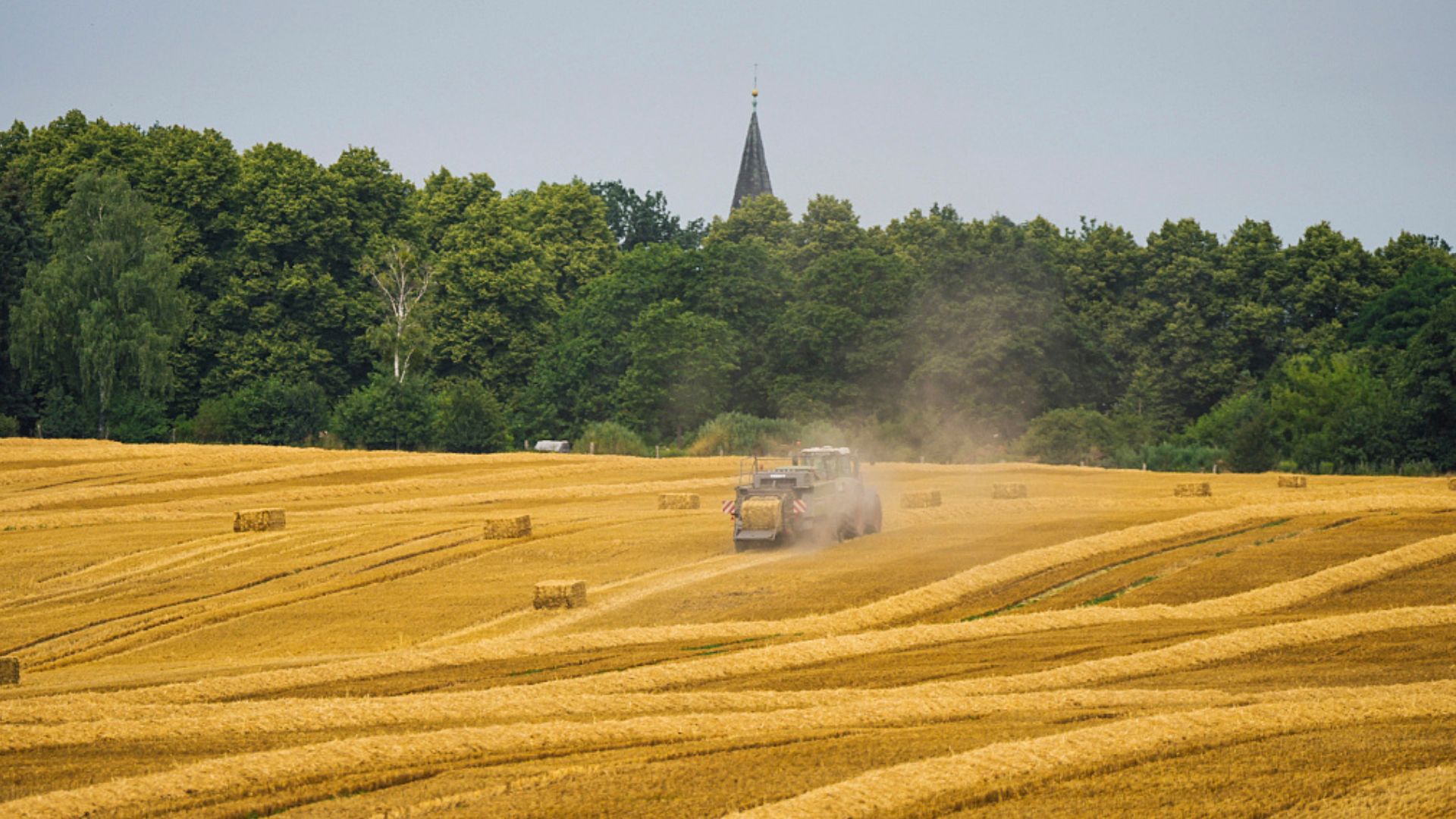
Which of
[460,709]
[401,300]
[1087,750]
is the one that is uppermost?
[401,300]

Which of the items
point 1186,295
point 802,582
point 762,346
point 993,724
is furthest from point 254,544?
point 1186,295

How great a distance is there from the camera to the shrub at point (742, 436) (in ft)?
281

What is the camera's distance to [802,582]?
3167 cm

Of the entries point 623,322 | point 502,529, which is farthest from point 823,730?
point 623,322

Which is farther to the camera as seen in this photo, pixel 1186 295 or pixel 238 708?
pixel 1186 295

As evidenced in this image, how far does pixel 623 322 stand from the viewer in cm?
11512

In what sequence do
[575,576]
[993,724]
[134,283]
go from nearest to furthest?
[993,724] → [575,576] → [134,283]

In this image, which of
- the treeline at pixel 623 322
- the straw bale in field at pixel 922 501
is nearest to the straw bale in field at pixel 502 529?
the straw bale in field at pixel 922 501

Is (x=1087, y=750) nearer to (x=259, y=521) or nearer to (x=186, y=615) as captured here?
(x=186, y=615)

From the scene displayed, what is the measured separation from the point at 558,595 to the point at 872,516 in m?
13.8

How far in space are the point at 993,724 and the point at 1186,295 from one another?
10074 cm

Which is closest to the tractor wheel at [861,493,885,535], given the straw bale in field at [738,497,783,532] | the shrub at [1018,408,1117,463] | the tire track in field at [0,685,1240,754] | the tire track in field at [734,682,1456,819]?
the straw bale in field at [738,497,783,532]

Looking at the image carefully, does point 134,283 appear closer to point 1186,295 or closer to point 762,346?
point 762,346

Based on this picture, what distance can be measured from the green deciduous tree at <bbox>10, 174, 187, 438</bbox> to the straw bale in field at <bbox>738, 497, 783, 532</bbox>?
6996 cm
